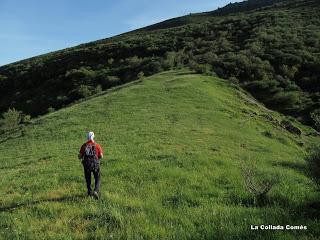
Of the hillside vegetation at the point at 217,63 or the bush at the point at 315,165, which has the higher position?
the hillside vegetation at the point at 217,63

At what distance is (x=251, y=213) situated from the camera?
11977 mm

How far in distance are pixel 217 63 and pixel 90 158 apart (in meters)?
42.8

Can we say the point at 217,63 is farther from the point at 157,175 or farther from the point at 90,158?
the point at 90,158

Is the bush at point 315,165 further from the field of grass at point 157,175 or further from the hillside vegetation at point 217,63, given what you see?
the hillside vegetation at point 217,63

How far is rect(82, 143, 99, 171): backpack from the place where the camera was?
14500mm

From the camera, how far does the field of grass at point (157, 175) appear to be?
11.3 m

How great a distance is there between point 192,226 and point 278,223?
1810 millimetres

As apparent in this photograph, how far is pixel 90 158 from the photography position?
14578mm

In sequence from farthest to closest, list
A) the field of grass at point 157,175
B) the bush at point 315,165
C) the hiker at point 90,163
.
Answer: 1. the hiker at point 90,163
2. the bush at point 315,165
3. the field of grass at point 157,175

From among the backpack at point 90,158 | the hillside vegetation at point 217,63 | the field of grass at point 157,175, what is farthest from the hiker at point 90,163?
the hillside vegetation at point 217,63

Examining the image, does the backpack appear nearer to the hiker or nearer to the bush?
the hiker

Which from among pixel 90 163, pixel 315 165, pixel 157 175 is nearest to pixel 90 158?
pixel 90 163

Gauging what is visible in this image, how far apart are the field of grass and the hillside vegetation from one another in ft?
34.6

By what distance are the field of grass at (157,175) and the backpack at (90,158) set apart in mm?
850
